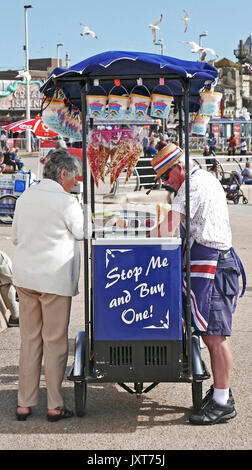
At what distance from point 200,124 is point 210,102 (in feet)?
1.19

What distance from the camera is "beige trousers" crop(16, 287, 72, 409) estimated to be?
4.32m

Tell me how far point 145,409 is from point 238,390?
0.73 m

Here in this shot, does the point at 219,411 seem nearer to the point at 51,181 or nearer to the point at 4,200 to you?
the point at 51,181

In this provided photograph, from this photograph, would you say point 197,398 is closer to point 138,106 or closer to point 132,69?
point 138,106

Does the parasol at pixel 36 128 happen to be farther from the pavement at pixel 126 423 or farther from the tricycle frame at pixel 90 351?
the tricycle frame at pixel 90 351

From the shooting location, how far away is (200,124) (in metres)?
4.91

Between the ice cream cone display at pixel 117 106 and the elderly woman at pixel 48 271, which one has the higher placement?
the ice cream cone display at pixel 117 106

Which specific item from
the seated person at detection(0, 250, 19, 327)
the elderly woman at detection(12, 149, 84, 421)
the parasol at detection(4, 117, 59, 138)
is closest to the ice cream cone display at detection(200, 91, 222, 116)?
the elderly woman at detection(12, 149, 84, 421)

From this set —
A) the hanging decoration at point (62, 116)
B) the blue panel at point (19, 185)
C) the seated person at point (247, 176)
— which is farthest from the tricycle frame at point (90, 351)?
the seated person at point (247, 176)

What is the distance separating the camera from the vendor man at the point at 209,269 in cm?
427

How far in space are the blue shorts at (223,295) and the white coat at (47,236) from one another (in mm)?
882

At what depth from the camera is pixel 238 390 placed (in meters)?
4.88

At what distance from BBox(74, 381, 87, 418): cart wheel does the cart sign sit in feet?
1.09

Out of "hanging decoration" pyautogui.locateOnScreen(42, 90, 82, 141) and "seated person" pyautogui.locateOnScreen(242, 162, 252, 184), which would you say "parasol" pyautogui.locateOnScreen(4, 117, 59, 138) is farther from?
"hanging decoration" pyautogui.locateOnScreen(42, 90, 82, 141)
